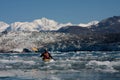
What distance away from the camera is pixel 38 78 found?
101 feet

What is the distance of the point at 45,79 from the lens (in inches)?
1172

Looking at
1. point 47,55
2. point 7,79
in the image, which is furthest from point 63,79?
point 47,55

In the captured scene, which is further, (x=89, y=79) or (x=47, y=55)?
(x=47, y=55)

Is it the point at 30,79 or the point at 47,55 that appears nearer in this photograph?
the point at 30,79

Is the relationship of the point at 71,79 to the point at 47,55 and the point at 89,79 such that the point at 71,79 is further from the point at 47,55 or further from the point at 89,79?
the point at 47,55

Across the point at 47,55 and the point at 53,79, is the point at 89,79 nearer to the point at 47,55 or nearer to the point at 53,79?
the point at 53,79

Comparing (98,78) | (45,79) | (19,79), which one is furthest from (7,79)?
(98,78)

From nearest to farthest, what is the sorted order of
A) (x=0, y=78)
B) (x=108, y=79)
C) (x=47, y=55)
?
(x=108, y=79) < (x=0, y=78) < (x=47, y=55)

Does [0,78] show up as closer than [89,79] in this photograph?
No

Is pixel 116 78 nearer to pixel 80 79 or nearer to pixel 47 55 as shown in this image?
pixel 80 79

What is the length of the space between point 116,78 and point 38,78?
244 inches

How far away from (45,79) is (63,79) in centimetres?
140

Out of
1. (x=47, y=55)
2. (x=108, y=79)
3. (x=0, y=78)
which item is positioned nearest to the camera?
(x=108, y=79)

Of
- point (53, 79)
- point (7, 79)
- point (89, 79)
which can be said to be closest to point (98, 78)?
point (89, 79)
